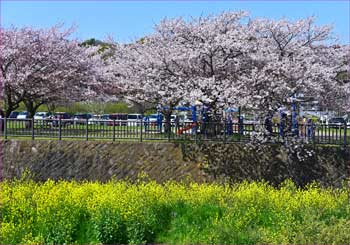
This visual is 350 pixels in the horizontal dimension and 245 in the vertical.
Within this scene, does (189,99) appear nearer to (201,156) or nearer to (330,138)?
(201,156)

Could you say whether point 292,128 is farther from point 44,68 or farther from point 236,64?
point 44,68

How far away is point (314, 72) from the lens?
634 inches

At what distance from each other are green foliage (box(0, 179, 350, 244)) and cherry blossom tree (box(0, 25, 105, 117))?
11.1m

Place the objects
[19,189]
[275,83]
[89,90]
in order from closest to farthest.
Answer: [19,189] < [275,83] < [89,90]

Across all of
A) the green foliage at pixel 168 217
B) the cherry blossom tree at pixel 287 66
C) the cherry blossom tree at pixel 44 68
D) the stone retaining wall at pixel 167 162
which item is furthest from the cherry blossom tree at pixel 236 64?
the green foliage at pixel 168 217

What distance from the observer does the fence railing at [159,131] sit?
611 inches

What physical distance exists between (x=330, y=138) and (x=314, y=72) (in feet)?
8.15

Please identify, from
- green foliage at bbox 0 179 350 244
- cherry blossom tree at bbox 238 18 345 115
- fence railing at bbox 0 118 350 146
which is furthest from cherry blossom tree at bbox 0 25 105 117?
green foliage at bbox 0 179 350 244

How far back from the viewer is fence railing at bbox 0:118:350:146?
15531 mm

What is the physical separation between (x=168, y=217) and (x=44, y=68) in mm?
13236

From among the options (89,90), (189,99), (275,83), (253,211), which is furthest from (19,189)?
(89,90)

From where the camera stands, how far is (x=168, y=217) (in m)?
8.75

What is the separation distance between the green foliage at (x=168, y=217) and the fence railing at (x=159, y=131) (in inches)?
240

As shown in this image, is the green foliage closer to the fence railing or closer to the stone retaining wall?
the stone retaining wall
